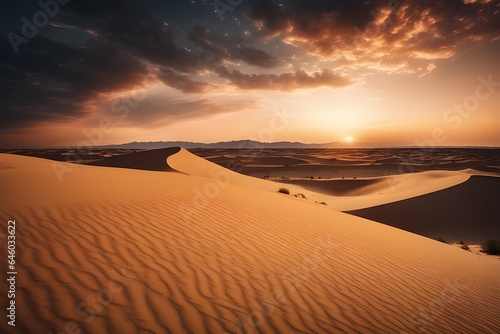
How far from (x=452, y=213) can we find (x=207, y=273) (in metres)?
13.4

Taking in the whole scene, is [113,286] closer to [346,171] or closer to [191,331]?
[191,331]

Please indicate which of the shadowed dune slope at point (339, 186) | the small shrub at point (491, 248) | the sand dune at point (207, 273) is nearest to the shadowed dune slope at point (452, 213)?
the small shrub at point (491, 248)

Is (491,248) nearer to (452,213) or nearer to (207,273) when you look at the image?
(452,213)

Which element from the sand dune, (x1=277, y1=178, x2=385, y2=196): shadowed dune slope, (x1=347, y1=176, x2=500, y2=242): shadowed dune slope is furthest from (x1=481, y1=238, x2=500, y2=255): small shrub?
(x1=277, y1=178, x2=385, y2=196): shadowed dune slope

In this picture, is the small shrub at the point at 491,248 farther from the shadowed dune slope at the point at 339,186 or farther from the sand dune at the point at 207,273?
the shadowed dune slope at the point at 339,186

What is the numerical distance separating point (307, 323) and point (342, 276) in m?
1.49

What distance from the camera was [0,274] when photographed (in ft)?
7.77

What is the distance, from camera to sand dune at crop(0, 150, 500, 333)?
7.55ft

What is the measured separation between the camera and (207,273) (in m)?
3.04

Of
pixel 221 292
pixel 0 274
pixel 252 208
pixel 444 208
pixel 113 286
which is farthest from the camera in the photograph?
pixel 444 208

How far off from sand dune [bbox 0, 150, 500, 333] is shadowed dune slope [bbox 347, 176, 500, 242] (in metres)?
4.75

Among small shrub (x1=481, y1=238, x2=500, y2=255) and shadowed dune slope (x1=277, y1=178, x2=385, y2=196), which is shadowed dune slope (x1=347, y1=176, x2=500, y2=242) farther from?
shadowed dune slope (x1=277, y1=178, x2=385, y2=196)

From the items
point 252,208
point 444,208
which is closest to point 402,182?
point 444,208

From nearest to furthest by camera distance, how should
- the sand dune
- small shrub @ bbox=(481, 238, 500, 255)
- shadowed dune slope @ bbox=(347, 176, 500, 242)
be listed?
the sand dune, small shrub @ bbox=(481, 238, 500, 255), shadowed dune slope @ bbox=(347, 176, 500, 242)
